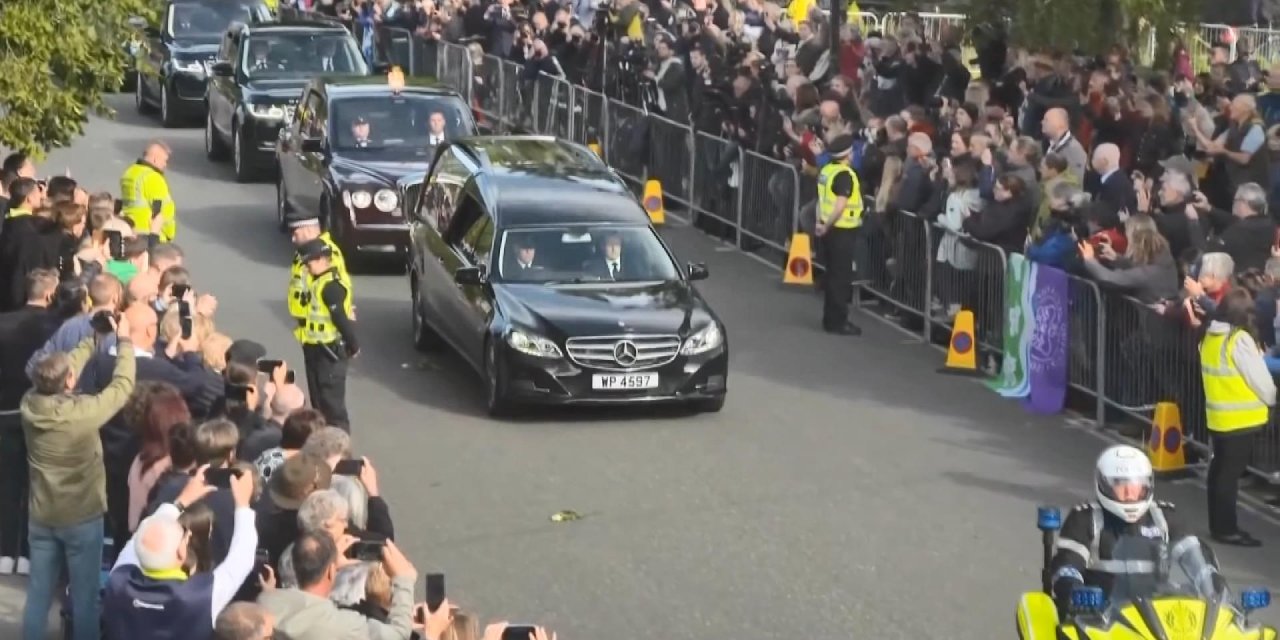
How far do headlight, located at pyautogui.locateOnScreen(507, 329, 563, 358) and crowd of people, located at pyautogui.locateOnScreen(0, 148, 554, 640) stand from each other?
167cm

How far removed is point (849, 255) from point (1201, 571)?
1028cm

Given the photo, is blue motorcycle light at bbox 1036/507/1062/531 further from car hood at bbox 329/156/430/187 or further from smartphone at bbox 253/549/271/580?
car hood at bbox 329/156/430/187

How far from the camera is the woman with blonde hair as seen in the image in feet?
50.9

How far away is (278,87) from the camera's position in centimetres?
2728

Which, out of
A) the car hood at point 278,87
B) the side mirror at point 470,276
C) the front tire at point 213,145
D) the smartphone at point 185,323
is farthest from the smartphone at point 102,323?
the front tire at point 213,145

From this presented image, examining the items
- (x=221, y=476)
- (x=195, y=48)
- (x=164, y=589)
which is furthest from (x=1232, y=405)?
(x=195, y=48)

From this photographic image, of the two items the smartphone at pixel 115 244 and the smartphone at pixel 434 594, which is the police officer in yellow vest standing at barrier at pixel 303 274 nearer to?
the smartphone at pixel 115 244

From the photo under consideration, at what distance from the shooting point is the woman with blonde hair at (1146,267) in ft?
50.9

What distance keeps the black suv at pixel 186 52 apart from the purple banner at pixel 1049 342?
1704 centimetres

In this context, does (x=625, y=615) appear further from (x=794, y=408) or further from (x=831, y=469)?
(x=794, y=408)

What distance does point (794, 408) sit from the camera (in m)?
16.6

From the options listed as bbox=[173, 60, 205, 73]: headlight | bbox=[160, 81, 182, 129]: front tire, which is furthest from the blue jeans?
→ bbox=[160, 81, 182, 129]: front tire

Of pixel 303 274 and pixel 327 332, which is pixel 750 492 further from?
pixel 303 274

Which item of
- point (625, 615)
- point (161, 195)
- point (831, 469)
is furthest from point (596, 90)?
point (625, 615)
